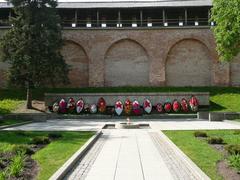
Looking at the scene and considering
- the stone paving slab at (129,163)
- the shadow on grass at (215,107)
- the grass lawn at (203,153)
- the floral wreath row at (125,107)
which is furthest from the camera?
the shadow on grass at (215,107)

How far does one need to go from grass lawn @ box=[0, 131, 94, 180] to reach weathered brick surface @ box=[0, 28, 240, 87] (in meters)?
23.8

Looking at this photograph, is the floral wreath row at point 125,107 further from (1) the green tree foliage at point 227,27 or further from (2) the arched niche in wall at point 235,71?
(2) the arched niche in wall at point 235,71

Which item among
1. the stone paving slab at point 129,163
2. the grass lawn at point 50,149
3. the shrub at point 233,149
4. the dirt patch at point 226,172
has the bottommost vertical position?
the stone paving slab at point 129,163

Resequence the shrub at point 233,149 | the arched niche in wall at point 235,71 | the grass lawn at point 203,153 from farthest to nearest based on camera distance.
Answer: the arched niche in wall at point 235,71 → the shrub at point 233,149 → the grass lawn at point 203,153

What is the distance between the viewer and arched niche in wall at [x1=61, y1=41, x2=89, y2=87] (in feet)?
134

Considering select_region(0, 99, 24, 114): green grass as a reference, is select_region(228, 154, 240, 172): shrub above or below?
below

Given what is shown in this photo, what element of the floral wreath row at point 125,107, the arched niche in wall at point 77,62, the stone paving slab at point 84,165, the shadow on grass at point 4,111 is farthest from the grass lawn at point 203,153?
the arched niche in wall at point 77,62

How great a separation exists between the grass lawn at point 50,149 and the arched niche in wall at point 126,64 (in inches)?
939

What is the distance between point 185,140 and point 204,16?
3033 cm

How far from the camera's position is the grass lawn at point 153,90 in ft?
107

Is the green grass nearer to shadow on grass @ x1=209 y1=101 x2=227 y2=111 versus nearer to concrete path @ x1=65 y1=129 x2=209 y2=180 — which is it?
shadow on grass @ x1=209 y1=101 x2=227 y2=111

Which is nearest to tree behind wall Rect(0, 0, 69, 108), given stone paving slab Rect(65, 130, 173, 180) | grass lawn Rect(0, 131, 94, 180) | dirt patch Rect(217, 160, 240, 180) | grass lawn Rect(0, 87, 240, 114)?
grass lawn Rect(0, 87, 240, 114)

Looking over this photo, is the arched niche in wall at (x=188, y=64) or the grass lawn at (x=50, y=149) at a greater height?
the arched niche in wall at (x=188, y=64)

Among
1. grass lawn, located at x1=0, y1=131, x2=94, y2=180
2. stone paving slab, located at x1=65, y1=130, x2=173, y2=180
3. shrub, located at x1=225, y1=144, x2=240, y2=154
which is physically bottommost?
stone paving slab, located at x1=65, y1=130, x2=173, y2=180
